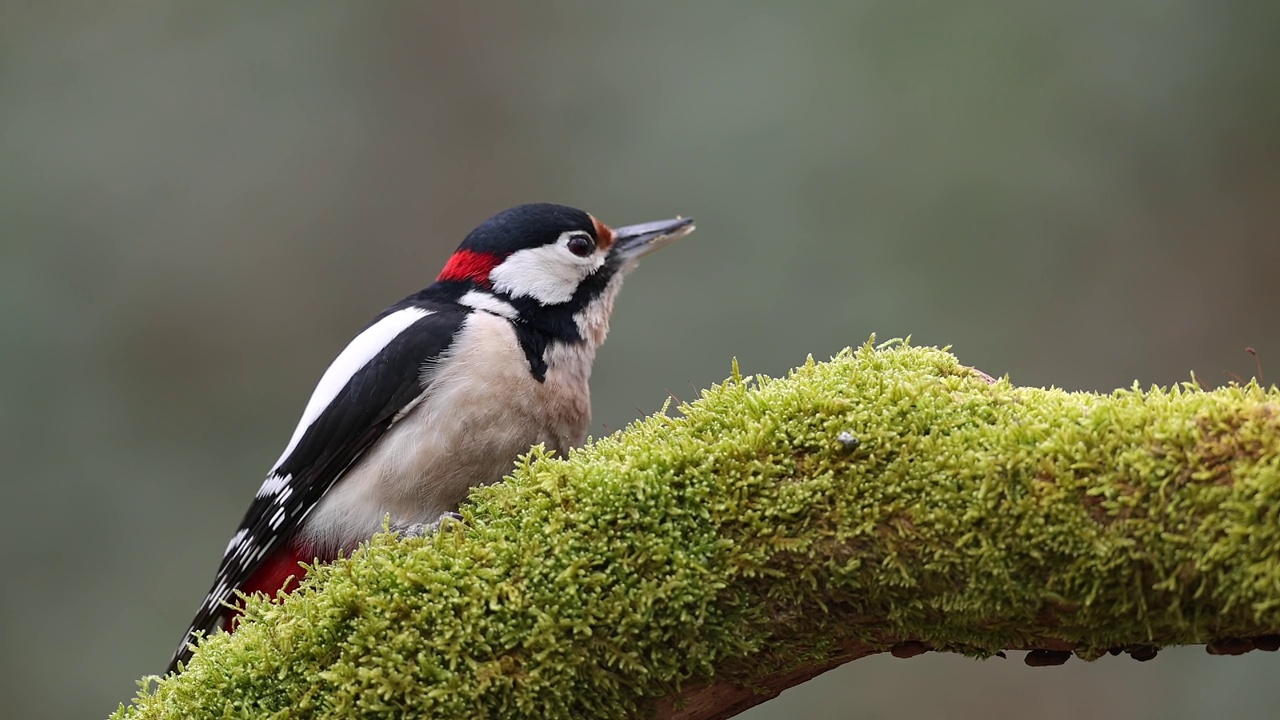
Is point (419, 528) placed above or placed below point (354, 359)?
below

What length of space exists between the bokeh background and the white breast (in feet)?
8.89

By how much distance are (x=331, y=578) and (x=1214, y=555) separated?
1342 mm

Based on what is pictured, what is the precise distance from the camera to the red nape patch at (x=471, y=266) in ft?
9.88

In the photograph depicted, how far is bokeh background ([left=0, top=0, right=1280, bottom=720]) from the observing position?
550cm

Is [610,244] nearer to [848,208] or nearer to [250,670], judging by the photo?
[250,670]

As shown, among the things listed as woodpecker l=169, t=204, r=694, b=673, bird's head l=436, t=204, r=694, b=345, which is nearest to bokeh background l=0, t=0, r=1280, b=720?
bird's head l=436, t=204, r=694, b=345

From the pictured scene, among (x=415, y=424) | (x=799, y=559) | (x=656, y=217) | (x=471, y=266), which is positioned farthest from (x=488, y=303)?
(x=656, y=217)

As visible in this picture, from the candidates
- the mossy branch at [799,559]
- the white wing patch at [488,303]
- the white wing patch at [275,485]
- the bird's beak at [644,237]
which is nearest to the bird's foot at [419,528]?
the mossy branch at [799,559]

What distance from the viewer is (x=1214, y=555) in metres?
1.39

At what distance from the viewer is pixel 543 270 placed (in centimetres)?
299

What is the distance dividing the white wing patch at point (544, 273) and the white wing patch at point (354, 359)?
24 centimetres

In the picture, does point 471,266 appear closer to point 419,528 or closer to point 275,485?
point 275,485

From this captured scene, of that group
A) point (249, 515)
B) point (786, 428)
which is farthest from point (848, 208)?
point (786, 428)

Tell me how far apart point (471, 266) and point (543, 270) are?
0.21m
